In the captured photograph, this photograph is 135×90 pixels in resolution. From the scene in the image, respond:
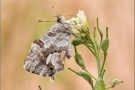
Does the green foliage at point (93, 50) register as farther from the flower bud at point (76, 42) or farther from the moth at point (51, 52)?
the moth at point (51, 52)

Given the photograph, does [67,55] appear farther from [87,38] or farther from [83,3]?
[83,3]

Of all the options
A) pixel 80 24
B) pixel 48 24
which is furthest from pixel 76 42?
pixel 48 24

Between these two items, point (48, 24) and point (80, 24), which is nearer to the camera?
point (80, 24)

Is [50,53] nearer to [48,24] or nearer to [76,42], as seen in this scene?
[76,42]

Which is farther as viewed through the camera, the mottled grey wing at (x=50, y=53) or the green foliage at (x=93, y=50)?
the mottled grey wing at (x=50, y=53)

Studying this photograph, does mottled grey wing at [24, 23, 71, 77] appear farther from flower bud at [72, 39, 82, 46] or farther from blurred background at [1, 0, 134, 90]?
blurred background at [1, 0, 134, 90]

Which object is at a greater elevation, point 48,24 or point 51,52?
point 48,24

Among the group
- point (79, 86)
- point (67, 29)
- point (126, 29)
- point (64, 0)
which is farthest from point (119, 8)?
point (67, 29)

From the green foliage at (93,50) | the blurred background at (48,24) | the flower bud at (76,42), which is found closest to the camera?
the green foliage at (93,50)

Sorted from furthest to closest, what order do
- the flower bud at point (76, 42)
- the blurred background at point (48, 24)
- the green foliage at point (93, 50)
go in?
the blurred background at point (48, 24)
the flower bud at point (76, 42)
the green foliage at point (93, 50)

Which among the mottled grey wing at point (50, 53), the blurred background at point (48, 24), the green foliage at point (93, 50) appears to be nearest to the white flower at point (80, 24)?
the green foliage at point (93, 50)
